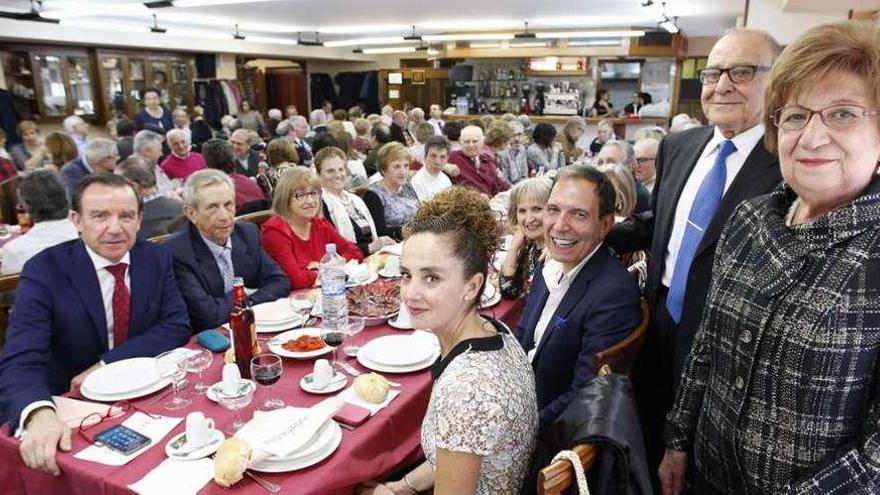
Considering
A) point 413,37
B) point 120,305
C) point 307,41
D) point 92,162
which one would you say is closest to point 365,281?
point 120,305

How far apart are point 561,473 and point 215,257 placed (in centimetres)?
209

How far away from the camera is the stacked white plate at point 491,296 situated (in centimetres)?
262

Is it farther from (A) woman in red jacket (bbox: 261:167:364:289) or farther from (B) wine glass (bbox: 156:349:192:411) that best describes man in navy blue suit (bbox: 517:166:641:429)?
(A) woman in red jacket (bbox: 261:167:364:289)

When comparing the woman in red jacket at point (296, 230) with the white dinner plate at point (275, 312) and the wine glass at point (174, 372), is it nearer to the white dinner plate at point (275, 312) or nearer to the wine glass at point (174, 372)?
the white dinner plate at point (275, 312)

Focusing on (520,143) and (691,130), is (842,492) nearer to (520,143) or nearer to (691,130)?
(691,130)

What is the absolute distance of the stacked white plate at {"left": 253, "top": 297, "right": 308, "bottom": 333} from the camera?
2234 millimetres

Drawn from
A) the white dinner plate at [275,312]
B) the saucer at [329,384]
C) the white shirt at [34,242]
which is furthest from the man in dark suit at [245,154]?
the saucer at [329,384]

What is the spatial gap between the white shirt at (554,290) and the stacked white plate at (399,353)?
1.24 feet

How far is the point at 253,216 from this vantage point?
11.5ft

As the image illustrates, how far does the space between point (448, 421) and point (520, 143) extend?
617cm

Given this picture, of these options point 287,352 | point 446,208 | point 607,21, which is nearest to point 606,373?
point 446,208

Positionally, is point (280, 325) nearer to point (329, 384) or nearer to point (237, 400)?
point (329, 384)

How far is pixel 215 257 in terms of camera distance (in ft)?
8.56

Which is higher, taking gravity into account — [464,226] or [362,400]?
[464,226]
